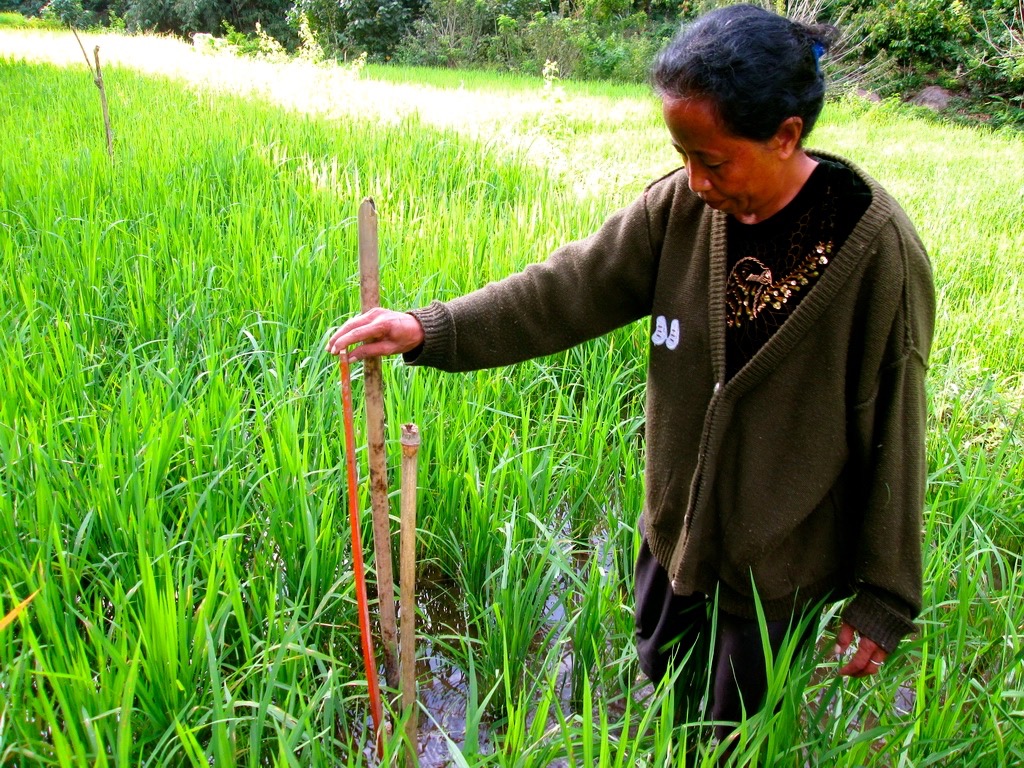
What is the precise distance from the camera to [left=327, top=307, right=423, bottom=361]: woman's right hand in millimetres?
961

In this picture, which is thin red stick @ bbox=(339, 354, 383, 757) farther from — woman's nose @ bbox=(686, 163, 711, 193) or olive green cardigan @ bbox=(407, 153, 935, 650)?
woman's nose @ bbox=(686, 163, 711, 193)

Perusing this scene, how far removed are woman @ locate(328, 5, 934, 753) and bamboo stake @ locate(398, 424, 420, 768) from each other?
0.50 feet

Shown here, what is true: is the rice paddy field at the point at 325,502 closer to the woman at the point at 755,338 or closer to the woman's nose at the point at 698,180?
the woman at the point at 755,338

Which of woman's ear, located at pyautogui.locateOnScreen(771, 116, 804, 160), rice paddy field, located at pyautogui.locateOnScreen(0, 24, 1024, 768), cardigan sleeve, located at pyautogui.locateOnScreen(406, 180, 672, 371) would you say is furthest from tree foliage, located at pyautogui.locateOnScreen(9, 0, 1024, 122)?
woman's ear, located at pyautogui.locateOnScreen(771, 116, 804, 160)

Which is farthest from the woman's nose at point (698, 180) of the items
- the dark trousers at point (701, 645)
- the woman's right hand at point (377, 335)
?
the dark trousers at point (701, 645)

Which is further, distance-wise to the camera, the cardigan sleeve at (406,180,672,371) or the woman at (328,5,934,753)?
the cardigan sleeve at (406,180,672,371)

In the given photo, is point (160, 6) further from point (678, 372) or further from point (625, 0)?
point (678, 372)

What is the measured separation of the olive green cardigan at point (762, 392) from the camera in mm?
1051

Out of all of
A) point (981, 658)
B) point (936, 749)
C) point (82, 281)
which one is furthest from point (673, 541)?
point (82, 281)

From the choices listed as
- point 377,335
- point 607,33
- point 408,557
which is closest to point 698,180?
point 377,335

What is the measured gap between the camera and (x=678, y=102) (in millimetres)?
997

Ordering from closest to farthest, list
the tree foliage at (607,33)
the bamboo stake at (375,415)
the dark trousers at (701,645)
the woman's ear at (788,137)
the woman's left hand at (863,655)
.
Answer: the bamboo stake at (375,415), the woman's ear at (788,137), the woman's left hand at (863,655), the dark trousers at (701,645), the tree foliage at (607,33)

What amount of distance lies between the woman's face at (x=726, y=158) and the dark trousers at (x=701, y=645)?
64 centimetres

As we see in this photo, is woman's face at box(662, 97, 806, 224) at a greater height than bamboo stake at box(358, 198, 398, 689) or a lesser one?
greater
